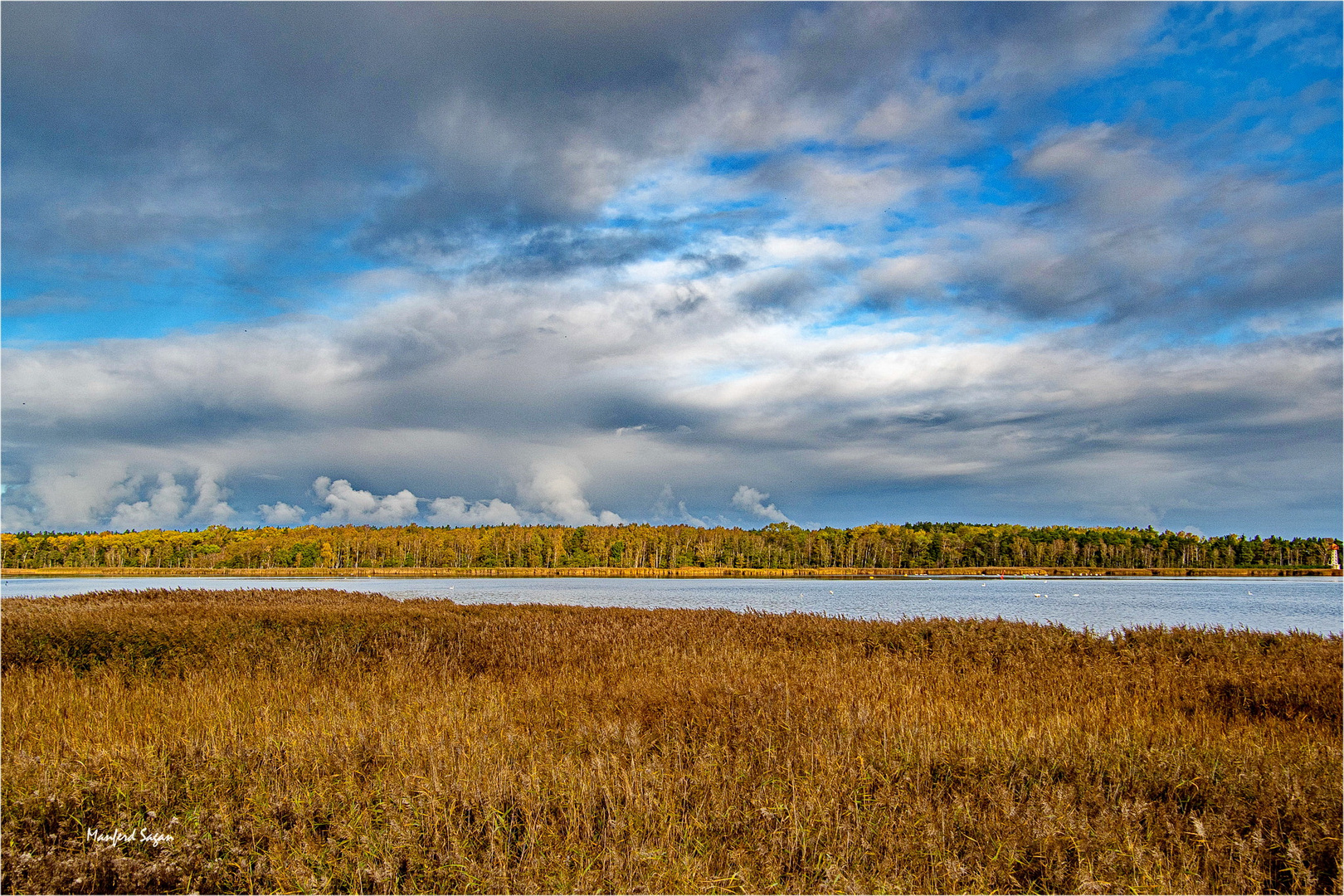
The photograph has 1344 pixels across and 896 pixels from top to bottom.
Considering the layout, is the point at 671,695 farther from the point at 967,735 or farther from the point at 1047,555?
the point at 1047,555

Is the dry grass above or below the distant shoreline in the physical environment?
above

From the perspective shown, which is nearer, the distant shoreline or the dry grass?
the dry grass

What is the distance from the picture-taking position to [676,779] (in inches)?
246

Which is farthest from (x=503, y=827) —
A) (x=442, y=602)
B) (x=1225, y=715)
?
(x=442, y=602)

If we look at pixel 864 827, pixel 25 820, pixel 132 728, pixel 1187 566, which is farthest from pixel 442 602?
pixel 1187 566

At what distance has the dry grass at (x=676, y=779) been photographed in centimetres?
482

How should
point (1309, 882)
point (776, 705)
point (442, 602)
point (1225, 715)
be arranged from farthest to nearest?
point (442, 602), point (1225, 715), point (776, 705), point (1309, 882)

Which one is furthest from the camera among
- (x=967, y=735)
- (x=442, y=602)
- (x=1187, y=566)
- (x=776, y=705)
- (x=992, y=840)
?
(x=1187, y=566)

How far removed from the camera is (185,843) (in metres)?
4.99

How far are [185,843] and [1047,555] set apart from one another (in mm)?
222212

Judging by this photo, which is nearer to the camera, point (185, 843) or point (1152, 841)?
point (185, 843)

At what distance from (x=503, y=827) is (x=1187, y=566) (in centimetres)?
23269

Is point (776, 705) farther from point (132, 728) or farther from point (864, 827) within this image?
point (132, 728)

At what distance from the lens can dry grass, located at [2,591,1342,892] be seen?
4.82 meters
